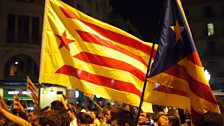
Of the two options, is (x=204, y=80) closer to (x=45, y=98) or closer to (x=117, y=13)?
(x=45, y=98)

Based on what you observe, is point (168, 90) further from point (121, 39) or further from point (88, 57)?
point (88, 57)

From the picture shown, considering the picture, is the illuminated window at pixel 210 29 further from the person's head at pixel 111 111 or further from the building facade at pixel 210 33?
the person's head at pixel 111 111

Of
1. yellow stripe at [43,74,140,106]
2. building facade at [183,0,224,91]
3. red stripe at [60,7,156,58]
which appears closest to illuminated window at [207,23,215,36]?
building facade at [183,0,224,91]

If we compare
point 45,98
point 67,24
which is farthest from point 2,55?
point 67,24

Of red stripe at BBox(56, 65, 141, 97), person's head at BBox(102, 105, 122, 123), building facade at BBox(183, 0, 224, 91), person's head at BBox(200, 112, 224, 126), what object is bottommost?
person's head at BBox(200, 112, 224, 126)

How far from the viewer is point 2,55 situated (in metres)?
31.0

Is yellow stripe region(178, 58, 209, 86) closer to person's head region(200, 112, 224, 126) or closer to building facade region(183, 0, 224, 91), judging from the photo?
person's head region(200, 112, 224, 126)

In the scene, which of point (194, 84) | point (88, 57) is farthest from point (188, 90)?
point (88, 57)

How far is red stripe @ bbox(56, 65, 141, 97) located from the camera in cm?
586

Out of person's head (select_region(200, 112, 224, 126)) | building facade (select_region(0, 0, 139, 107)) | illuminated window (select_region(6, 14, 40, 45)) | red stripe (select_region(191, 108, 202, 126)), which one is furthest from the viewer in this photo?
illuminated window (select_region(6, 14, 40, 45))

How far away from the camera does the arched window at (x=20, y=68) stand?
31.3 meters

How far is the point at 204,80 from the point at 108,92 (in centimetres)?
159

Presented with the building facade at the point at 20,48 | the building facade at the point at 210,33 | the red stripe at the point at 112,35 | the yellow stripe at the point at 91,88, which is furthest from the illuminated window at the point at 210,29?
the yellow stripe at the point at 91,88

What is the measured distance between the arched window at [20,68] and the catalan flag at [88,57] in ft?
86.7
